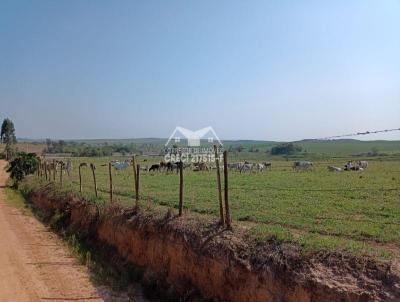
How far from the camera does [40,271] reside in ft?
41.4

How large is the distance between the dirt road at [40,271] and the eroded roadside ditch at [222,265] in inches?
52.6

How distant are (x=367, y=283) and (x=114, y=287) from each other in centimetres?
675

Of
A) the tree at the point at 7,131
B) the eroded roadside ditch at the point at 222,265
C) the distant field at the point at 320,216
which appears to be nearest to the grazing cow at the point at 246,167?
the distant field at the point at 320,216

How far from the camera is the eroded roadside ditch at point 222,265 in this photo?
23.1 ft

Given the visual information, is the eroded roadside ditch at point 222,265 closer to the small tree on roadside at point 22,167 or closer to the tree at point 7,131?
the small tree on roadside at point 22,167

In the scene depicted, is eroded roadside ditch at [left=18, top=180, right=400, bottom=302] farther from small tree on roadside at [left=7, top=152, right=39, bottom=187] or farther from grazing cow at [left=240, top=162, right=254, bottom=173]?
grazing cow at [left=240, top=162, right=254, bottom=173]

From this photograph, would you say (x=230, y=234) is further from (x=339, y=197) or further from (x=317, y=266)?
(x=339, y=197)

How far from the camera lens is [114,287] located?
1138 centimetres

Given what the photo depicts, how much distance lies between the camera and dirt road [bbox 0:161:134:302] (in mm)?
10672

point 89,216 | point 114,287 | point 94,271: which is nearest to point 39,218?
point 89,216

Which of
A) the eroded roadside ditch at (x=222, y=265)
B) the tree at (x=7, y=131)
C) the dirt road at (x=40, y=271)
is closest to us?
the eroded roadside ditch at (x=222, y=265)

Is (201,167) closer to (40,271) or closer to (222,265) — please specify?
(40,271)

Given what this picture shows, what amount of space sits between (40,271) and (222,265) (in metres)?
6.02

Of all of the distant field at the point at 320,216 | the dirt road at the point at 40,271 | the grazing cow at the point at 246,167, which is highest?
the distant field at the point at 320,216
